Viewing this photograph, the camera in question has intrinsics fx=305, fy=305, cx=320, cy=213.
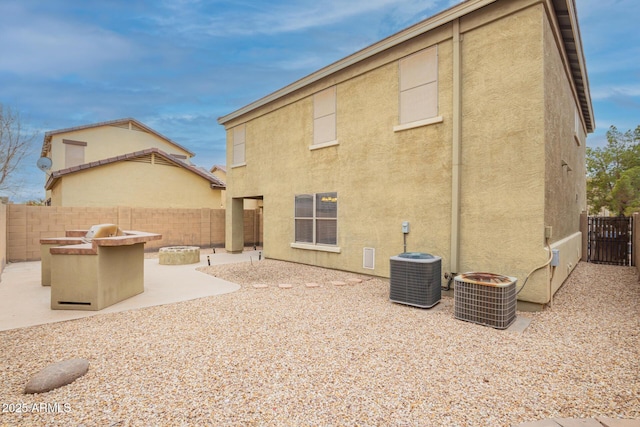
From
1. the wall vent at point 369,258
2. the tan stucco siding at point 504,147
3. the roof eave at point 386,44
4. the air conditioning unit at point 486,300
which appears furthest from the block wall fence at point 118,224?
the air conditioning unit at point 486,300

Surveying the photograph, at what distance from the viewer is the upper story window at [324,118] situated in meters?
8.66

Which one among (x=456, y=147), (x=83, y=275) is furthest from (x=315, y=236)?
(x=83, y=275)

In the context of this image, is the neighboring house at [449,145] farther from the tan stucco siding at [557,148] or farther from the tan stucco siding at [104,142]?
the tan stucco siding at [104,142]

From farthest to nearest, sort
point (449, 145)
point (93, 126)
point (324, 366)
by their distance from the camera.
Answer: point (93, 126) → point (449, 145) → point (324, 366)

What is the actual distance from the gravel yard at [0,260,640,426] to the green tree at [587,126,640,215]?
16560mm

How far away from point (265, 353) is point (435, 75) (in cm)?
621

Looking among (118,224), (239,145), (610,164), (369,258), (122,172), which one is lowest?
(369,258)

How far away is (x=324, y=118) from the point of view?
29.2ft

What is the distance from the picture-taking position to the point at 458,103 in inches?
235

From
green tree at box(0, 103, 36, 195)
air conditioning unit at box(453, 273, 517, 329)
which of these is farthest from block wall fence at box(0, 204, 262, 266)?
air conditioning unit at box(453, 273, 517, 329)

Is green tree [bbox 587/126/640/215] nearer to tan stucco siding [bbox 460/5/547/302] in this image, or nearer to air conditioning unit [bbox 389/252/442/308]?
tan stucco siding [bbox 460/5/547/302]

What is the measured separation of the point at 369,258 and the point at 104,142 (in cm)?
2152

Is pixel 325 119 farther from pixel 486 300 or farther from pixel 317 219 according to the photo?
pixel 486 300

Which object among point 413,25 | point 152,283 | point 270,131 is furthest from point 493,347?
point 270,131
